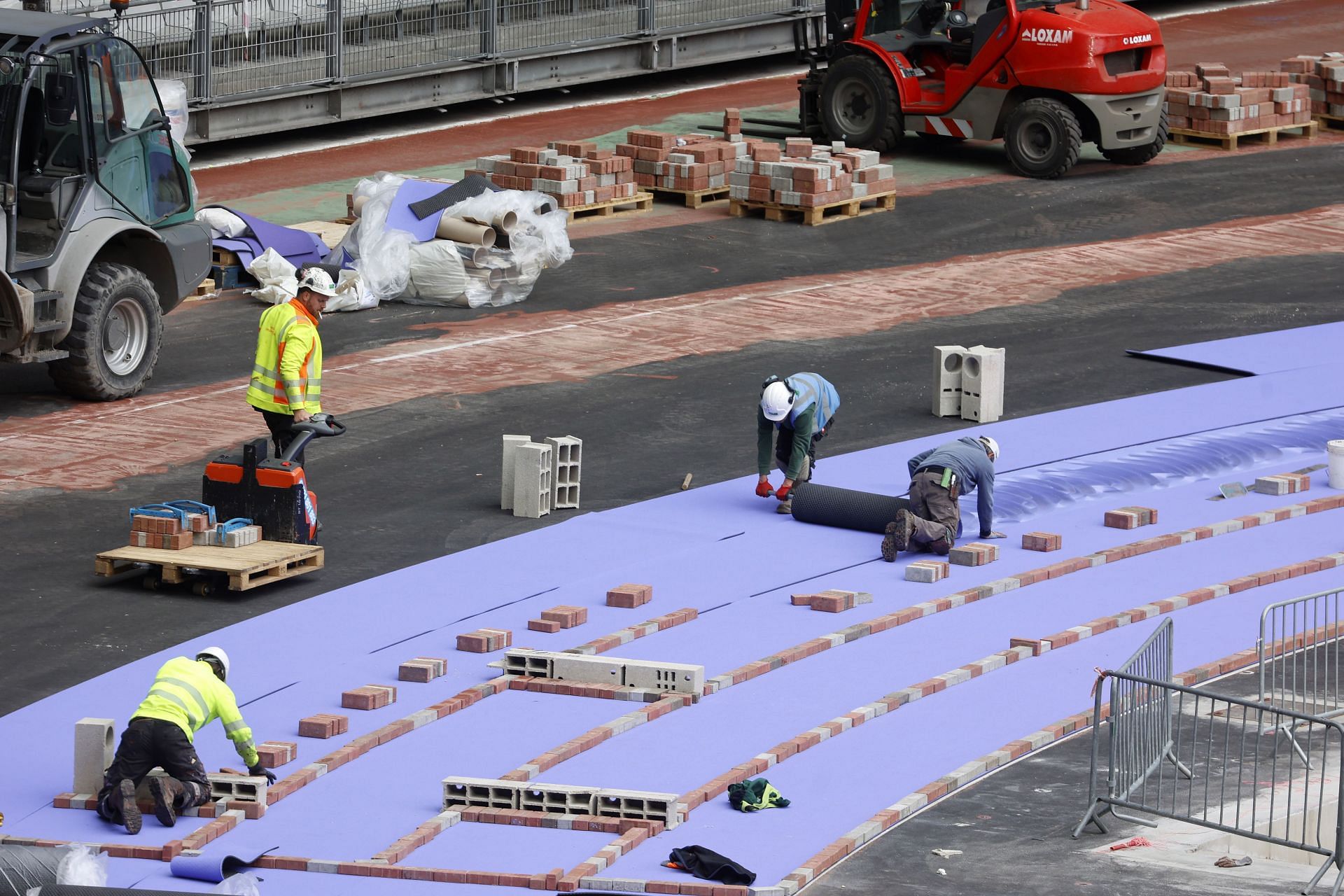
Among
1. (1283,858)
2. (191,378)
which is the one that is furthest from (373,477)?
(1283,858)

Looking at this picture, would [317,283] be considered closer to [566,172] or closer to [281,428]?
[281,428]

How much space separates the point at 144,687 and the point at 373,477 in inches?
177

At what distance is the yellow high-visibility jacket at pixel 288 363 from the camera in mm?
13852

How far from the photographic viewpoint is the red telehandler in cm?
2512

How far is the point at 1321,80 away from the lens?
1168 inches

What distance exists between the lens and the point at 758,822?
10156 mm

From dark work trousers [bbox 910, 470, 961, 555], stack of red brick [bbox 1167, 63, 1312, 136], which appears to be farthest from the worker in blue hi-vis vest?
stack of red brick [bbox 1167, 63, 1312, 136]

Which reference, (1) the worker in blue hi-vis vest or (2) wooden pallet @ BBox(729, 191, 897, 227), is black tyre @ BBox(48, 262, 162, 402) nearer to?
(1) the worker in blue hi-vis vest

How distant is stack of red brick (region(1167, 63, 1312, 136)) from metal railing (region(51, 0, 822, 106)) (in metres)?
7.37

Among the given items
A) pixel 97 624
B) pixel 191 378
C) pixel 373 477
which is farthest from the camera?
pixel 191 378

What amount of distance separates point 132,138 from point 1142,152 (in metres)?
14.4

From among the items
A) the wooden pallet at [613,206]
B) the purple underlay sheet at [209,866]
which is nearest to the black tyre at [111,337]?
the wooden pallet at [613,206]

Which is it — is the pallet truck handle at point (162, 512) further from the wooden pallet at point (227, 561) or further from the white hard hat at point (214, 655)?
the white hard hat at point (214, 655)

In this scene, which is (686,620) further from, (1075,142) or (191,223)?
(1075,142)
